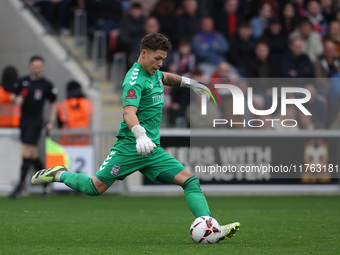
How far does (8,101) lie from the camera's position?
708 inches

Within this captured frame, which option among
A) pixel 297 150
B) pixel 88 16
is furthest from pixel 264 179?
pixel 88 16

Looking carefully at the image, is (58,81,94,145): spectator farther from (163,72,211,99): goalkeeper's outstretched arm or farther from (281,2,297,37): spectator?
(163,72,211,99): goalkeeper's outstretched arm

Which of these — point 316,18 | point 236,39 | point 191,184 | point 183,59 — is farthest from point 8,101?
point 191,184

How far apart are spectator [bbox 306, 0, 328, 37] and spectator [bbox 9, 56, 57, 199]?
26.8ft

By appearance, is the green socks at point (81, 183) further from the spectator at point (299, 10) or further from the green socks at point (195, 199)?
the spectator at point (299, 10)

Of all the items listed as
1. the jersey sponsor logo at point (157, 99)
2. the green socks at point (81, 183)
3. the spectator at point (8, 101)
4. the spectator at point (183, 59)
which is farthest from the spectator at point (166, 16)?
the jersey sponsor logo at point (157, 99)

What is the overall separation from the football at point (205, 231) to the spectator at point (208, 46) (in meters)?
11.0

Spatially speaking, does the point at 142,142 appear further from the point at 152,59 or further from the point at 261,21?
the point at 261,21

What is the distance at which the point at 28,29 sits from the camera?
66.5 feet

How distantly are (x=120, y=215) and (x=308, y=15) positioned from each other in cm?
1078

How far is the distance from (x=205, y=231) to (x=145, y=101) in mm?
1508

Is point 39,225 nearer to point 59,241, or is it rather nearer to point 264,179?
point 59,241

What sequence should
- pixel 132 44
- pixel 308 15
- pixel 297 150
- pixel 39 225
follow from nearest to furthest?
pixel 39 225
pixel 297 150
pixel 132 44
pixel 308 15

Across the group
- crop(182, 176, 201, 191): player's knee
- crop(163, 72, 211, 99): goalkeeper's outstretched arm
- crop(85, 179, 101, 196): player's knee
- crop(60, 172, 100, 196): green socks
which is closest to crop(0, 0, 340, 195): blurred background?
crop(163, 72, 211, 99): goalkeeper's outstretched arm
